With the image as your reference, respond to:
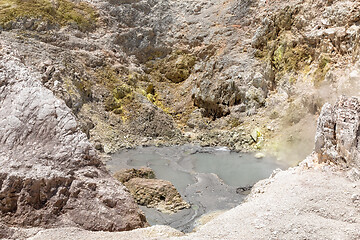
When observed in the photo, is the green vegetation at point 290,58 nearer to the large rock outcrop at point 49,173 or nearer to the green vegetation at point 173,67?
the green vegetation at point 173,67

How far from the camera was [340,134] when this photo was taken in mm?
8344

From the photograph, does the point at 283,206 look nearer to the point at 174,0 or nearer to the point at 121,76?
the point at 121,76

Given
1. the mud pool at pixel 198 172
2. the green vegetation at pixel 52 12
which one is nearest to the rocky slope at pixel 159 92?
the green vegetation at pixel 52 12

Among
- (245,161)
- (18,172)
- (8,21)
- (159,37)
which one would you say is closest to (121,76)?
(159,37)

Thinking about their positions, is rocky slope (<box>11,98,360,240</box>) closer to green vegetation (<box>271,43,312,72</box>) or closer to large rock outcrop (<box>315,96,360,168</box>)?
large rock outcrop (<box>315,96,360,168</box>)

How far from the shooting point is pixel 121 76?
30.5m

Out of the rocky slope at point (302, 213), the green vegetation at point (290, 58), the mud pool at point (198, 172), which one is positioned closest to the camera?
the rocky slope at point (302, 213)

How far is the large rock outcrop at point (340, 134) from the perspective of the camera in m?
7.79

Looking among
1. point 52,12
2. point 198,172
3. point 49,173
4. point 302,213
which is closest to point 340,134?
point 302,213

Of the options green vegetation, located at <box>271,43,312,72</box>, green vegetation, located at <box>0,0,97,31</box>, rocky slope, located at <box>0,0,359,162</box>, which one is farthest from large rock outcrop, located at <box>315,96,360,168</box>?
green vegetation, located at <box>0,0,97,31</box>

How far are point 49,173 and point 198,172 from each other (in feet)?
38.0

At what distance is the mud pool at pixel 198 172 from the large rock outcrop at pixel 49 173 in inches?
183

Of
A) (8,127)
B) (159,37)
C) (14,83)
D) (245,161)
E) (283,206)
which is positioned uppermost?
(159,37)

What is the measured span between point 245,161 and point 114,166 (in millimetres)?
8052
